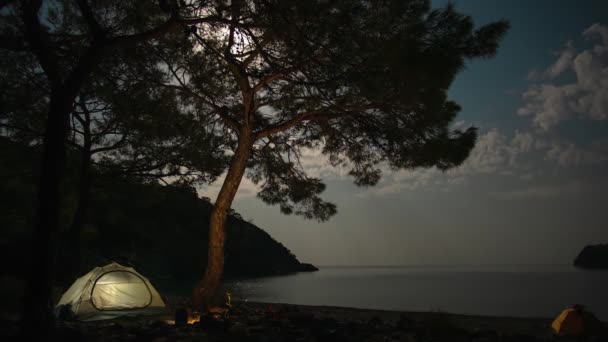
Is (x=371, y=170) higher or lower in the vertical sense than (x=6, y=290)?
higher

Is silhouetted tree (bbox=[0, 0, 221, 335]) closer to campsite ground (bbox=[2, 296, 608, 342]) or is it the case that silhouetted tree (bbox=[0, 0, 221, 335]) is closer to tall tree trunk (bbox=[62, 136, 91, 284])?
campsite ground (bbox=[2, 296, 608, 342])

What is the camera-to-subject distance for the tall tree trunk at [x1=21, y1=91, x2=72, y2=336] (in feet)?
12.4

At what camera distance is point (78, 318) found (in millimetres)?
6570

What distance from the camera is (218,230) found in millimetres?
8227

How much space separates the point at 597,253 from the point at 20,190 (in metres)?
121

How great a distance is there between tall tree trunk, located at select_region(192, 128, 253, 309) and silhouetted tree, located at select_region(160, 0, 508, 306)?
22mm

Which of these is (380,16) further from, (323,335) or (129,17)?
(323,335)

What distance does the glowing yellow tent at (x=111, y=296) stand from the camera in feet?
22.1

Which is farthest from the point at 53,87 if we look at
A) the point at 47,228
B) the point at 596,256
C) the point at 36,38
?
the point at 596,256

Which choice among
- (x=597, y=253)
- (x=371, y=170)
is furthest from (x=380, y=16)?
(x=597, y=253)

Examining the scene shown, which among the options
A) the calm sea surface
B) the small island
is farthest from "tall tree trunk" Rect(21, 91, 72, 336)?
the small island

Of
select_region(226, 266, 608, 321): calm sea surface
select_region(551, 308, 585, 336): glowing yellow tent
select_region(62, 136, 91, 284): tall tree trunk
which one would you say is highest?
select_region(62, 136, 91, 284): tall tree trunk

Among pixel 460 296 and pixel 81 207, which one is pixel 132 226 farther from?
pixel 460 296

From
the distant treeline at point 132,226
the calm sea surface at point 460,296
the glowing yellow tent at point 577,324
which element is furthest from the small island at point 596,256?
the glowing yellow tent at point 577,324
